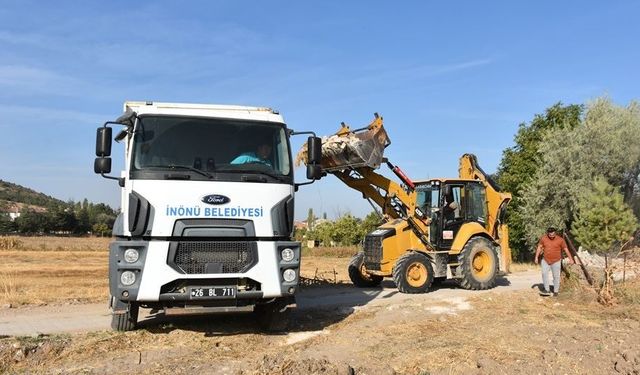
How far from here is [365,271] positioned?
1609 cm

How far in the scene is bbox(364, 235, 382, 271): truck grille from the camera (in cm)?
1479

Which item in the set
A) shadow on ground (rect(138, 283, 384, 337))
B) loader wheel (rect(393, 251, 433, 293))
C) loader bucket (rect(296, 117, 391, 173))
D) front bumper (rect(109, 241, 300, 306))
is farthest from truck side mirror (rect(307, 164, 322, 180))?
loader wheel (rect(393, 251, 433, 293))

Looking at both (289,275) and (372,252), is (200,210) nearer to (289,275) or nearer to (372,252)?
(289,275)

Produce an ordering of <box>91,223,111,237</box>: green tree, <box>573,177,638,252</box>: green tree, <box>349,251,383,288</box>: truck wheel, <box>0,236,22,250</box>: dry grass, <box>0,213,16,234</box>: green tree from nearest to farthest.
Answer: <box>573,177,638,252</box>: green tree, <box>349,251,383,288</box>: truck wheel, <box>0,236,22,250</box>: dry grass, <box>0,213,16,234</box>: green tree, <box>91,223,111,237</box>: green tree

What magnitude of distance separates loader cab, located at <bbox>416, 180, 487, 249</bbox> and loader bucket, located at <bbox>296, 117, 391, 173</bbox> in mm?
1806

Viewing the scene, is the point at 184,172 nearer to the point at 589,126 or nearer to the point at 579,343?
the point at 579,343

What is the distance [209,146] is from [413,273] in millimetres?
7508

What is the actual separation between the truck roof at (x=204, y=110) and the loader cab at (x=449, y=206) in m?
6.96

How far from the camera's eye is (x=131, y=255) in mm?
8109

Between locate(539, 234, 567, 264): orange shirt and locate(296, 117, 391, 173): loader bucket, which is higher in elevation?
locate(296, 117, 391, 173): loader bucket

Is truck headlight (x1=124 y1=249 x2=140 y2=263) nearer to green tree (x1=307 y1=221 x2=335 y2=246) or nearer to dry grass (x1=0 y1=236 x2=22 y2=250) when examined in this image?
dry grass (x1=0 y1=236 x2=22 y2=250)

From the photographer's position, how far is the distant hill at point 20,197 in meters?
128

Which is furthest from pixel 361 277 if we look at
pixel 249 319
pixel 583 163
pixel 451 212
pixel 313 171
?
pixel 583 163

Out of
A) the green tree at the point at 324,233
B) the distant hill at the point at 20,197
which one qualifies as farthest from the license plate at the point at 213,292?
the distant hill at the point at 20,197
